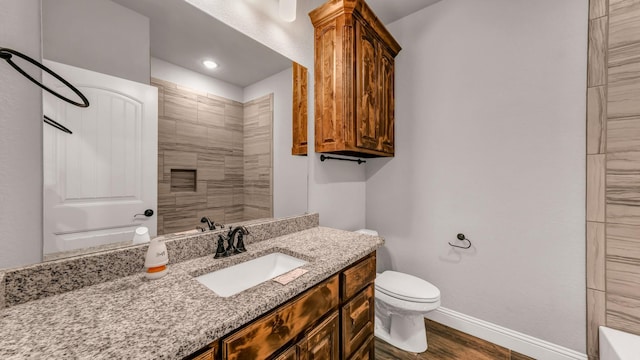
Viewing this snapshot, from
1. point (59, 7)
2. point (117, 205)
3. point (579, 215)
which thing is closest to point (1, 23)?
point (59, 7)

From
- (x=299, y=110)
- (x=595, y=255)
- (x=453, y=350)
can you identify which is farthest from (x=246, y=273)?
(x=595, y=255)

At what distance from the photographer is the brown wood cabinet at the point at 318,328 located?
0.66m

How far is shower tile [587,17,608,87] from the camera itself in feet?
4.34

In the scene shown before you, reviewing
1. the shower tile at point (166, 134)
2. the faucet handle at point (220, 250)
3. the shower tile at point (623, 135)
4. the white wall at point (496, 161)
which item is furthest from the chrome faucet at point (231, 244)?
the shower tile at point (623, 135)

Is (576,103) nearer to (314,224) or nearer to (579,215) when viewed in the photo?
(579,215)

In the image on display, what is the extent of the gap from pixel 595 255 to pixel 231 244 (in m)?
2.12

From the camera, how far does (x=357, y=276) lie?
46.1 inches

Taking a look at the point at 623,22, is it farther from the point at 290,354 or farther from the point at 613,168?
the point at 290,354

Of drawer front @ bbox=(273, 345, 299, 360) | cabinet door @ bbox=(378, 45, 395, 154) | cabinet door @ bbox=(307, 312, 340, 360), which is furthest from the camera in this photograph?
cabinet door @ bbox=(378, 45, 395, 154)

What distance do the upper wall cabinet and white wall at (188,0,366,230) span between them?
0.34 feet

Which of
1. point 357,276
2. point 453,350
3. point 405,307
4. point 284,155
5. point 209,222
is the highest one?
point 284,155

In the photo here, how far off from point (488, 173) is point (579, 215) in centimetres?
53

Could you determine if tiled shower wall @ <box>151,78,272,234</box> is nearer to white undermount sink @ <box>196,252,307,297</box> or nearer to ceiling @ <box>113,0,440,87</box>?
ceiling @ <box>113,0,440,87</box>

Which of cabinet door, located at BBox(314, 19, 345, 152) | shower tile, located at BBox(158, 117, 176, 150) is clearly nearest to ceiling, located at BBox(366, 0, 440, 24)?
cabinet door, located at BBox(314, 19, 345, 152)
